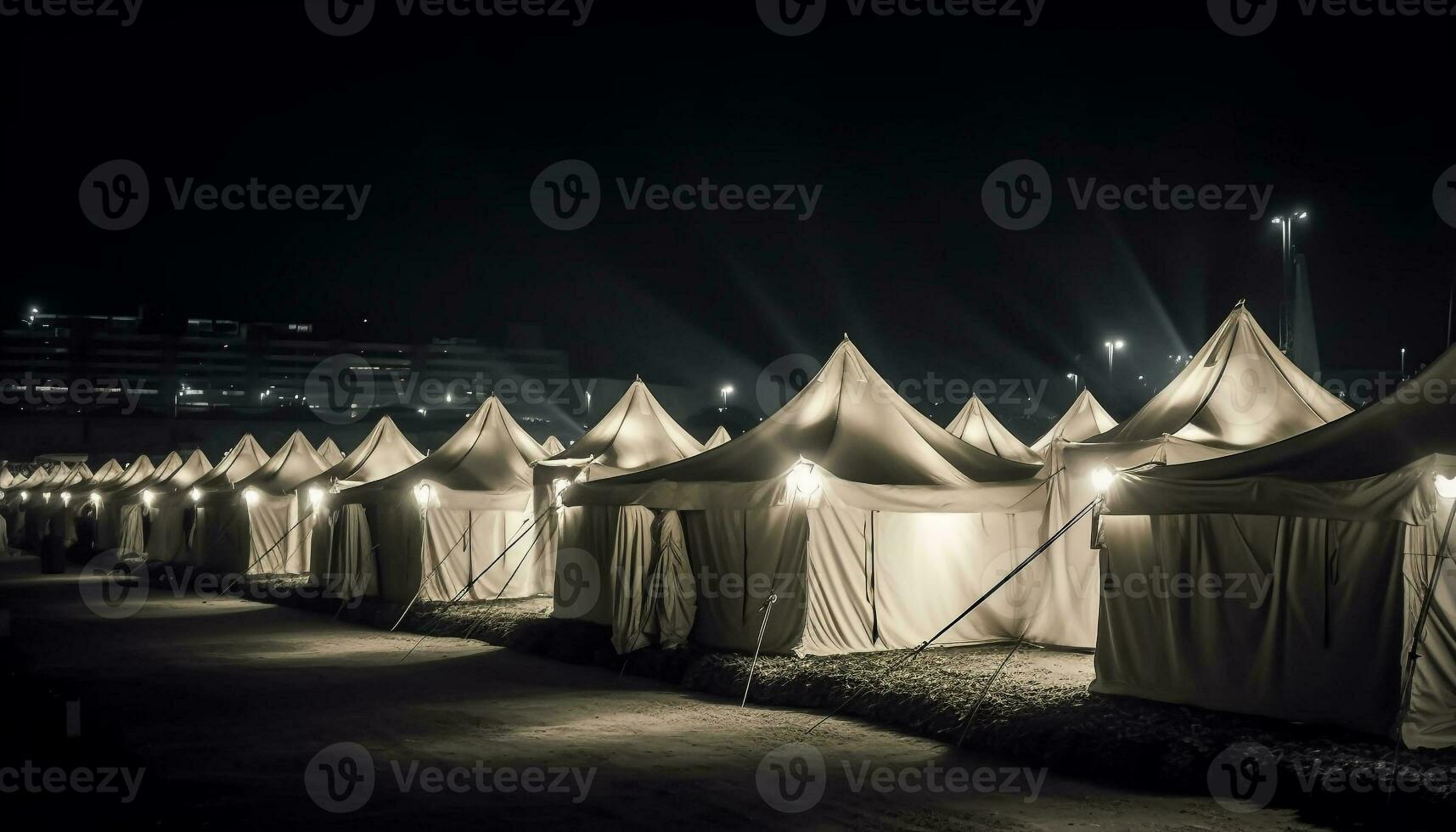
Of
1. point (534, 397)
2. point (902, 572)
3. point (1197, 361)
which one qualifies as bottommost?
point (902, 572)

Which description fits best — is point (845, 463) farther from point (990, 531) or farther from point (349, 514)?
point (349, 514)

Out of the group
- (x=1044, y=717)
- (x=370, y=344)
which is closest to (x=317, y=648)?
(x=1044, y=717)

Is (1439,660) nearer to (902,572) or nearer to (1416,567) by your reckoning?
(1416,567)

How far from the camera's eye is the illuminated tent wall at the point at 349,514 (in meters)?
21.5

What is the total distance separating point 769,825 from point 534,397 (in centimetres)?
9463

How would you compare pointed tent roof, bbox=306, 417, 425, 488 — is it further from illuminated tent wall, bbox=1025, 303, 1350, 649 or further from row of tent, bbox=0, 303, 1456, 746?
illuminated tent wall, bbox=1025, 303, 1350, 649

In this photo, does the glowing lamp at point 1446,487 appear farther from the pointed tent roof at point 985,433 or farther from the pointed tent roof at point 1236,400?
the pointed tent roof at point 985,433

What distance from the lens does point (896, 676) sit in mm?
11500

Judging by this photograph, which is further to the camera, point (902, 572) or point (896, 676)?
point (902, 572)

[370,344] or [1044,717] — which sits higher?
[370,344]

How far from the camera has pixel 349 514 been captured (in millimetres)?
21734

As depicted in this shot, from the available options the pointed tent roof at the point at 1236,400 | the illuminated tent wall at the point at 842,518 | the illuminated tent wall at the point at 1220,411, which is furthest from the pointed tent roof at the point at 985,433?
the pointed tent roof at the point at 1236,400

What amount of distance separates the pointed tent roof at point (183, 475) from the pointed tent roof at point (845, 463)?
20824 millimetres

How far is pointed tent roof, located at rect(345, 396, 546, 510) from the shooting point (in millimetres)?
19812
